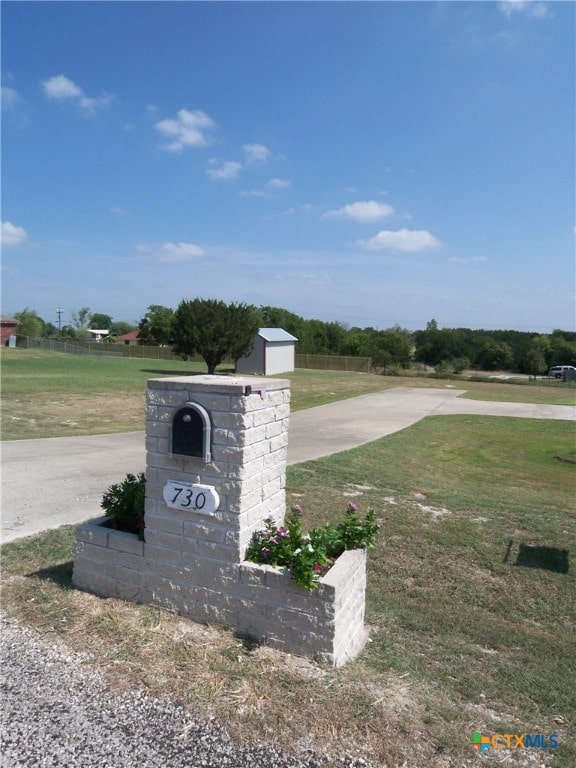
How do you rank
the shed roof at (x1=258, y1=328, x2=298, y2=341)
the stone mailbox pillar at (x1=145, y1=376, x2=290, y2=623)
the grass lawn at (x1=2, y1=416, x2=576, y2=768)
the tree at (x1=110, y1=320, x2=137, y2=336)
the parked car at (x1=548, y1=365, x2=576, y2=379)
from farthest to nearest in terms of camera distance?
the tree at (x1=110, y1=320, x2=137, y2=336) < the parked car at (x1=548, y1=365, x2=576, y2=379) < the shed roof at (x1=258, y1=328, x2=298, y2=341) < the stone mailbox pillar at (x1=145, y1=376, x2=290, y2=623) < the grass lawn at (x1=2, y1=416, x2=576, y2=768)

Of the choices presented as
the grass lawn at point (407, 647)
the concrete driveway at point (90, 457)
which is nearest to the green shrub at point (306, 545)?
the grass lawn at point (407, 647)

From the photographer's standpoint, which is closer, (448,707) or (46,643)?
(448,707)

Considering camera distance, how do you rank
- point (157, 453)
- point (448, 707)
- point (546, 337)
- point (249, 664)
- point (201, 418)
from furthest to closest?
point (546, 337) < point (157, 453) < point (201, 418) < point (249, 664) < point (448, 707)

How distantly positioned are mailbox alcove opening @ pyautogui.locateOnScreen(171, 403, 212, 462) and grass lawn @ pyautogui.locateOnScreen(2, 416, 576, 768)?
102 centimetres

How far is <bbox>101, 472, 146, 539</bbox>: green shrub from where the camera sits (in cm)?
353

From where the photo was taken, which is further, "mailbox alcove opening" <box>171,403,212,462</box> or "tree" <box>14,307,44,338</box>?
"tree" <box>14,307,44,338</box>

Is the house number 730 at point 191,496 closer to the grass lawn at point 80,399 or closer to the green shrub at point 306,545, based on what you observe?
the green shrub at point 306,545

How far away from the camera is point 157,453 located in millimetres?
3197

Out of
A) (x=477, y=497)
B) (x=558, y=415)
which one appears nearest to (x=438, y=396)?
(x=558, y=415)

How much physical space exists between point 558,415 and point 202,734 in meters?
19.1

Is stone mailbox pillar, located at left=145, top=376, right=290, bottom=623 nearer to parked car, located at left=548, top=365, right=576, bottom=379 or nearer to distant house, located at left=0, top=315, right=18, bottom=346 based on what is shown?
parked car, located at left=548, top=365, right=576, bottom=379

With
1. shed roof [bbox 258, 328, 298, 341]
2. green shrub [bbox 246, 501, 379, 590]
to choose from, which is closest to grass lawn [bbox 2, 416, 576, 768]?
green shrub [bbox 246, 501, 379, 590]

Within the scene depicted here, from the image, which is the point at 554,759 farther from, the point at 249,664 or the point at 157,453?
the point at 157,453

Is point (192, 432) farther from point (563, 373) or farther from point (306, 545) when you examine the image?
point (563, 373)
